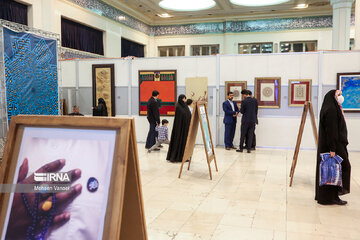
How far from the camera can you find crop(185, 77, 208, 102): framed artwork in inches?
341

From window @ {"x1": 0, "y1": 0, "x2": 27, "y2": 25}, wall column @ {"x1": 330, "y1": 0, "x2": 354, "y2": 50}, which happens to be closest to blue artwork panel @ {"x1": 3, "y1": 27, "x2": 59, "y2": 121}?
window @ {"x1": 0, "y1": 0, "x2": 27, "y2": 25}

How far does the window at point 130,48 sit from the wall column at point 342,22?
893 cm

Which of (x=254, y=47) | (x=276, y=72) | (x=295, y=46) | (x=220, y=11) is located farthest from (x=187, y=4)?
(x=276, y=72)

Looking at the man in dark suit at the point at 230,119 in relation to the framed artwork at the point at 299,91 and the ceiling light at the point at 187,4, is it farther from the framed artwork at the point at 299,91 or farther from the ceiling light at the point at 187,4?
the ceiling light at the point at 187,4

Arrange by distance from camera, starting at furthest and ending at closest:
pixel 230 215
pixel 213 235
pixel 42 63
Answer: pixel 42 63
pixel 230 215
pixel 213 235

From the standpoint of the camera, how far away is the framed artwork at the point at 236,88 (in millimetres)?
8391

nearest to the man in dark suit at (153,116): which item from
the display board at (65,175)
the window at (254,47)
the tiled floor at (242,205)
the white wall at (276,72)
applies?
the white wall at (276,72)

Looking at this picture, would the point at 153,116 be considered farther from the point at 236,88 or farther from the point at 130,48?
the point at 130,48

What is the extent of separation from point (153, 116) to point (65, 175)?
6.31 metres

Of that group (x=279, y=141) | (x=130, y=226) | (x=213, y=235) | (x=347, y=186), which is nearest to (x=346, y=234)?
(x=347, y=186)

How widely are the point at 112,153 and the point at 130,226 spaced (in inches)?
20.2

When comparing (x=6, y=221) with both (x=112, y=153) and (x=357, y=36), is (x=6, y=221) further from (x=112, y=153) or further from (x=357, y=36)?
(x=357, y=36)

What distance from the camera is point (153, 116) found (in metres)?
7.91

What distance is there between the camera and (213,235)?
321 cm
